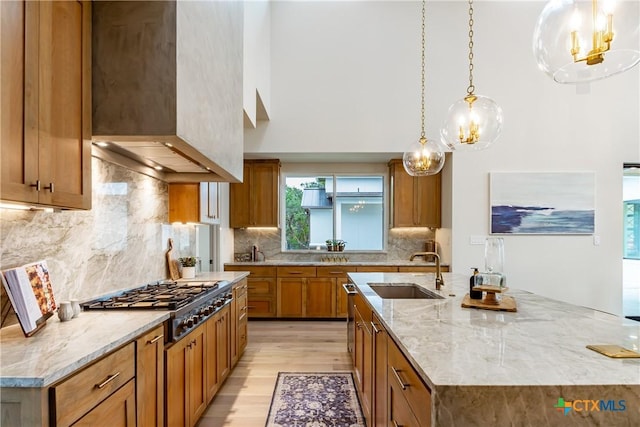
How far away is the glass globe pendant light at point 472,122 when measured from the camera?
2564 mm

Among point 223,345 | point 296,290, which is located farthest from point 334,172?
point 223,345

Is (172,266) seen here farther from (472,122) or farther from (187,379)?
(472,122)

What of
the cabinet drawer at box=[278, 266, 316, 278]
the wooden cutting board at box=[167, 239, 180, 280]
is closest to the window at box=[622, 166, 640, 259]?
the cabinet drawer at box=[278, 266, 316, 278]

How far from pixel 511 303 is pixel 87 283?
2.53m

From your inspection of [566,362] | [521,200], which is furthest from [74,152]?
[521,200]

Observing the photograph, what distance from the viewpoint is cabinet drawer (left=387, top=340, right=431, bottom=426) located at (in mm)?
1046

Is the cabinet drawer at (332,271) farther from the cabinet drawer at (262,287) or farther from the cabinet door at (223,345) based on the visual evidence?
the cabinet door at (223,345)

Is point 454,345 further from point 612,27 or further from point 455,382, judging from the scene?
point 612,27

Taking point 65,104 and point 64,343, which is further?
point 65,104

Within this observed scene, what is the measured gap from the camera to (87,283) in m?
2.12

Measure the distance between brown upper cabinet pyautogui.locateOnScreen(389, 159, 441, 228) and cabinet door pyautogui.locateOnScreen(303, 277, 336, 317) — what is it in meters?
1.40

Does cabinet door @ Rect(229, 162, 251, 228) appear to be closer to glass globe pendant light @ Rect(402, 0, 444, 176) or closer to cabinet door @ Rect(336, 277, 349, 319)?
cabinet door @ Rect(336, 277, 349, 319)

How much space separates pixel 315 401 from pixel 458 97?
14.6ft

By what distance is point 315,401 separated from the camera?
275 centimetres
